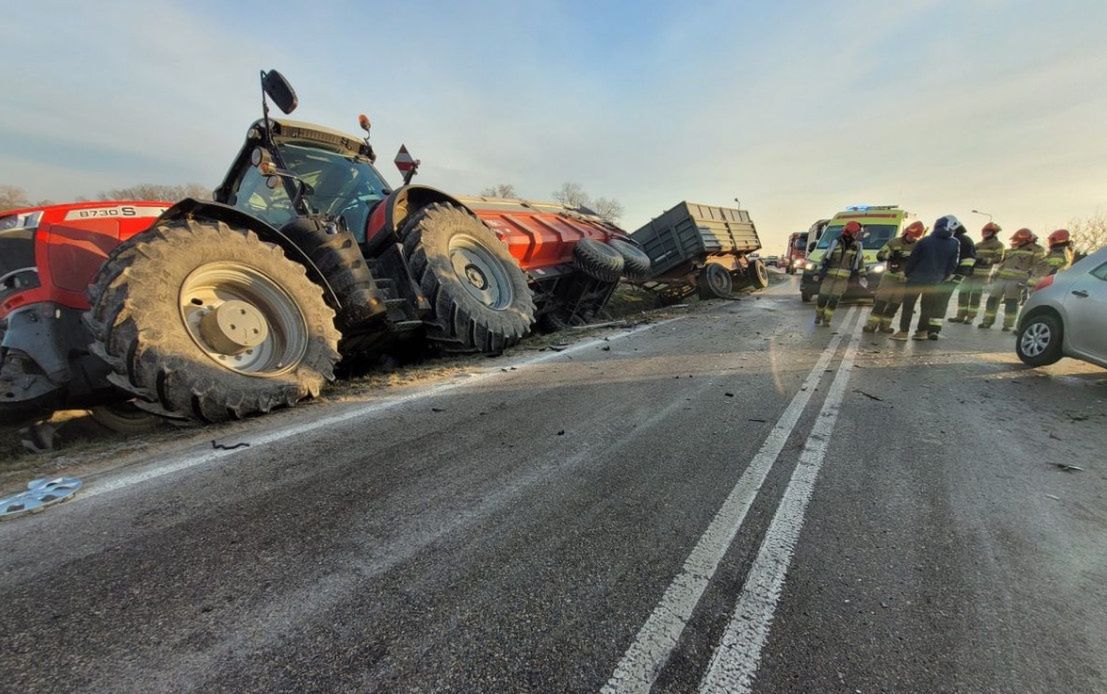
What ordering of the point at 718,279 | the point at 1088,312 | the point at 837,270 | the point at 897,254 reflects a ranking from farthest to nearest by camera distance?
the point at 718,279 < the point at 837,270 < the point at 897,254 < the point at 1088,312

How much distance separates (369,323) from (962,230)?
372 inches

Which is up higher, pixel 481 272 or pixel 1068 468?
pixel 481 272

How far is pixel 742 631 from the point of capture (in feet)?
4.89

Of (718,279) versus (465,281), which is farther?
(718,279)

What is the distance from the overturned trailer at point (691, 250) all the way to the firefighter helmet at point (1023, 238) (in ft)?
17.6

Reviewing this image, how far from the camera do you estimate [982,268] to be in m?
8.96

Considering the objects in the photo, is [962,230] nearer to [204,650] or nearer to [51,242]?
[204,650]

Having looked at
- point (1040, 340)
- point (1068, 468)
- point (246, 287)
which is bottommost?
point (1068, 468)

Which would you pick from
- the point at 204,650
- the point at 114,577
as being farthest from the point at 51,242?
the point at 204,650

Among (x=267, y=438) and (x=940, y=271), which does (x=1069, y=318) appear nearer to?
(x=940, y=271)

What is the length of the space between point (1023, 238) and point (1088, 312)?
19.2 feet

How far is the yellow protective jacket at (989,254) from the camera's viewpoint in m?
8.91

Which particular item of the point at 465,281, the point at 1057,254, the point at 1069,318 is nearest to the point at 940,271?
the point at 1069,318

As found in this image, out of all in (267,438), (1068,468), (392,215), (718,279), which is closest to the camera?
(267,438)
